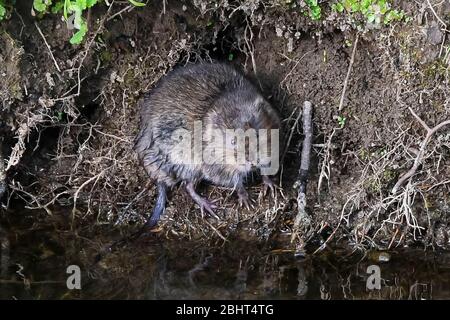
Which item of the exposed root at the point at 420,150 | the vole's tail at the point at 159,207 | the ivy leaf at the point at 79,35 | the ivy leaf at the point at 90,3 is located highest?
the ivy leaf at the point at 90,3

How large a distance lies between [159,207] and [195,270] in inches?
29.5

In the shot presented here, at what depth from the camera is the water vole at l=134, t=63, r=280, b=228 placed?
4.50m

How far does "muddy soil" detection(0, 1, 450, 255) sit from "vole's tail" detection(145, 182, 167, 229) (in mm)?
61

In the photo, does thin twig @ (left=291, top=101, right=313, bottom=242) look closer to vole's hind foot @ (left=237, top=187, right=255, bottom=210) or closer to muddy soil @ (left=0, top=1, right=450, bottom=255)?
muddy soil @ (left=0, top=1, right=450, bottom=255)

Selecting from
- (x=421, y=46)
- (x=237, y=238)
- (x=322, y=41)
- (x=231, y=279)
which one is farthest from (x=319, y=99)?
(x=231, y=279)

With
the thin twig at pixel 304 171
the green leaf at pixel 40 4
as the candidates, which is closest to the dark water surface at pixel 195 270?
the thin twig at pixel 304 171

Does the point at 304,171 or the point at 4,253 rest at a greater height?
the point at 304,171

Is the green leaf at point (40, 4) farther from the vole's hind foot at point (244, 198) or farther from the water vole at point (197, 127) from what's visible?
the vole's hind foot at point (244, 198)

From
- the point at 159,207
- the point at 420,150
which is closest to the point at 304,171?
the point at 420,150

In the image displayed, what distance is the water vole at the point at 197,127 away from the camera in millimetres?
4496

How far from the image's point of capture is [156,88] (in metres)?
4.87

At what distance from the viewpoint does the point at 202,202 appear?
4738mm

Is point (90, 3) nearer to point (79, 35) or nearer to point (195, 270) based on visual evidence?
point (79, 35)

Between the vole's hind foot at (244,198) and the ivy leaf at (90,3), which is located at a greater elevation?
the ivy leaf at (90,3)
